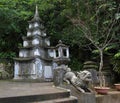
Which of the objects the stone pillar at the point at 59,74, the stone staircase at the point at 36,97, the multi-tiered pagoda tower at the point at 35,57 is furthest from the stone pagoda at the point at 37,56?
the stone staircase at the point at 36,97

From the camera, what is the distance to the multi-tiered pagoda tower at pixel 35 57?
11953mm

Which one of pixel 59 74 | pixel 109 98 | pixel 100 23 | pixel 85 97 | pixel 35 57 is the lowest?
pixel 109 98

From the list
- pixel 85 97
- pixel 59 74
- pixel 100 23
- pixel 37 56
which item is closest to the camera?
pixel 85 97

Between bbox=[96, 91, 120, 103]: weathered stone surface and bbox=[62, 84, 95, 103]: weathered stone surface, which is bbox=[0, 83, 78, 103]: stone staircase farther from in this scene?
bbox=[96, 91, 120, 103]: weathered stone surface

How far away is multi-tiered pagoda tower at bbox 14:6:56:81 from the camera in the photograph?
39.2 ft

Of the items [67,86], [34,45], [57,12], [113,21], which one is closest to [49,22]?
[57,12]

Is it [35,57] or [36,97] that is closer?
[36,97]

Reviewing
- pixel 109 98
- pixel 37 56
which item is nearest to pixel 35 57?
pixel 37 56

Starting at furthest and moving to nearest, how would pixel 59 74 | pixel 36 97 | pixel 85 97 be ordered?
pixel 59 74 → pixel 85 97 → pixel 36 97

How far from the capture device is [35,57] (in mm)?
11906

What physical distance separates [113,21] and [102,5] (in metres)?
0.98

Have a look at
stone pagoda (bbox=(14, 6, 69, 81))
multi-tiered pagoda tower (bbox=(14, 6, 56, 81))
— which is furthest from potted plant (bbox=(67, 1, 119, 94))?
multi-tiered pagoda tower (bbox=(14, 6, 56, 81))

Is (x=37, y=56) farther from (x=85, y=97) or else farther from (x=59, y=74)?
(x=85, y=97)

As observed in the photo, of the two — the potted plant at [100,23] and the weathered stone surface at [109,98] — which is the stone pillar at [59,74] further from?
the potted plant at [100,23]
